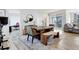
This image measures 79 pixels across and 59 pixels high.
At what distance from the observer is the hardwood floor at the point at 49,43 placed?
270 cm

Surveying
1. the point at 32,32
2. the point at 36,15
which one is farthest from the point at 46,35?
the point at 36,15

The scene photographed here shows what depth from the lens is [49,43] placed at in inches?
107

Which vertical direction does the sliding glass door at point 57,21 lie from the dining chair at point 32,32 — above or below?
above

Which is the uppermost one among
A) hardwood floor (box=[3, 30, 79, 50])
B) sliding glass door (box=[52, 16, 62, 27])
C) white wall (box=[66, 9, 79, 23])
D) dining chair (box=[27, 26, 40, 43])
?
white wall (box=[66, 9, 79, 23])

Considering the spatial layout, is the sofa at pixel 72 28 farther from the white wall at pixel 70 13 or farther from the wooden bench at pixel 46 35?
the wooden bench at pixel 46 35

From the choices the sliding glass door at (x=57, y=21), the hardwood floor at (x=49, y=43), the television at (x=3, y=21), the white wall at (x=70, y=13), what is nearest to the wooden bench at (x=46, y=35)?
the hardwood floor at (x=49, y=43)

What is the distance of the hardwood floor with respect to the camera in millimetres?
2703

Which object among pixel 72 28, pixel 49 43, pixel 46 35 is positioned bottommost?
pixel 49 43

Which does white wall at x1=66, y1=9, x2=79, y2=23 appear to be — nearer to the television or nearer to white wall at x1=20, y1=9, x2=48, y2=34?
white wall at x1=20, y1=9, x2=48, y2=34

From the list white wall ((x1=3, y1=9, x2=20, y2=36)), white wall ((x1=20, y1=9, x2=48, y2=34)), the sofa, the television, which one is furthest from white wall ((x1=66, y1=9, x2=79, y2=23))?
the television

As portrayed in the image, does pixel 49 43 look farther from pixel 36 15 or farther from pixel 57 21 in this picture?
pixel 36 15
